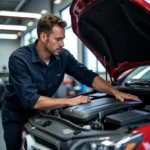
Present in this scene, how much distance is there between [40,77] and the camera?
1.99 m

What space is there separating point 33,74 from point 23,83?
0.47 ft

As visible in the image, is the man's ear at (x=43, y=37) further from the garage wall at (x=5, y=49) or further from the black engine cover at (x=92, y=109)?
the garage wall at (x=5, y=49)

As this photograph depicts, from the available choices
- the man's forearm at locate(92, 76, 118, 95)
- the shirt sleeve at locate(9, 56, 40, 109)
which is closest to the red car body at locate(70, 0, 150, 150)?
the man's forearm at locate(92, 76, 118, 95)

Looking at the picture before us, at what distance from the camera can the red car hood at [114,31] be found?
1.82 meters

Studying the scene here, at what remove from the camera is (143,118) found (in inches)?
55.4

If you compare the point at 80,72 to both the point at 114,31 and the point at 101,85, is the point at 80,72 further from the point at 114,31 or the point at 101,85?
the point at 114,31

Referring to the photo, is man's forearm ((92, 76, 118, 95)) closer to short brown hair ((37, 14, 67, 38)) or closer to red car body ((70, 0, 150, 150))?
red car body ((70, 0, 150, 150))

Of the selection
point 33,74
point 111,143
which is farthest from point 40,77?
point 111,143

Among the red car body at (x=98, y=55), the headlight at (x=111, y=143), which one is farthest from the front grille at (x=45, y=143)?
the red car body at (x=98, y=55)

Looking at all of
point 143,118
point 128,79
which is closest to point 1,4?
point 128,79

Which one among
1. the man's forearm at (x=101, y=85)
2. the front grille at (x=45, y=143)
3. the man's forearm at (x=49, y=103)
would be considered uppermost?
the man's forearm at (x=101, y=85)

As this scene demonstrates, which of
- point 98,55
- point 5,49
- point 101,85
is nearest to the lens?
point 101,85

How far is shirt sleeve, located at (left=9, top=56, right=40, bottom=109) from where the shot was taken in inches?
70.2

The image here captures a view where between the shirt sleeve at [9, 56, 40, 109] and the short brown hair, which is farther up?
the short brown hair
